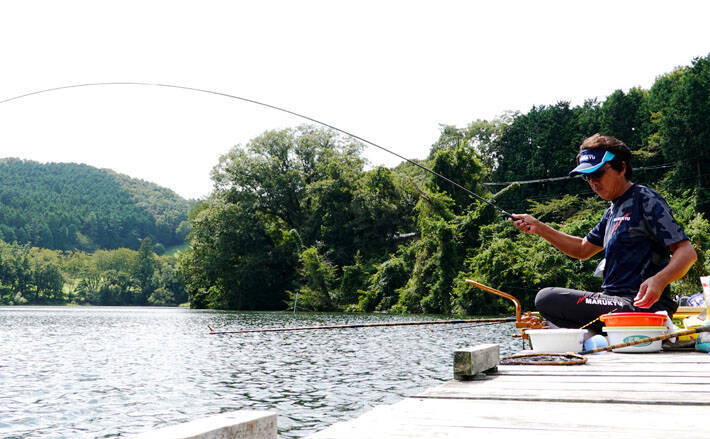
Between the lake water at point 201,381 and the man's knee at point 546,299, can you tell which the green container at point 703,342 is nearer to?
the man's knee at point 546,299

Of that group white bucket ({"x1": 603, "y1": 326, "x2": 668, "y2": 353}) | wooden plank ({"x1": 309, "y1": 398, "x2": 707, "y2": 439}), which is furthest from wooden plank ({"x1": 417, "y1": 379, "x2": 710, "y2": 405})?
white bucket ({"x1": 603, "y1": 326, "x2": 668, "y2": 353})

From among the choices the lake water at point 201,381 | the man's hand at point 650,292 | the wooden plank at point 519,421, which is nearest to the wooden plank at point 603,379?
the wooden plank at point 519,421

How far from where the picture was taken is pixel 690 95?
121 ft

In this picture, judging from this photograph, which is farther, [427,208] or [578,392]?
[427,208]

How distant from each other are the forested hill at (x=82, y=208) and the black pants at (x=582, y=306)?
120 meters

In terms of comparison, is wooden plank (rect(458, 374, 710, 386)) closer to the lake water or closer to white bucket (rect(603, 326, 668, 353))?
white bucket (rect(603, 326, 668, 353))

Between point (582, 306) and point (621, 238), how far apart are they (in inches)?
21.7

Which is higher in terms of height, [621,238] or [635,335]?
[621,238]

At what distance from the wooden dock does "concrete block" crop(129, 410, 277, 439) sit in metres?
0.36

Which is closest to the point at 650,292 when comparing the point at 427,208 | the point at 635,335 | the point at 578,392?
the point at 635,335

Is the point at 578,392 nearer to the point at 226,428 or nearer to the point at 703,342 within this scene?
the point at 226,428

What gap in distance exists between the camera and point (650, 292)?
3861 mm

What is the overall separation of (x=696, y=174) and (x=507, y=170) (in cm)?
1599

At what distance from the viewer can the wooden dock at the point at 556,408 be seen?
6.20ft
